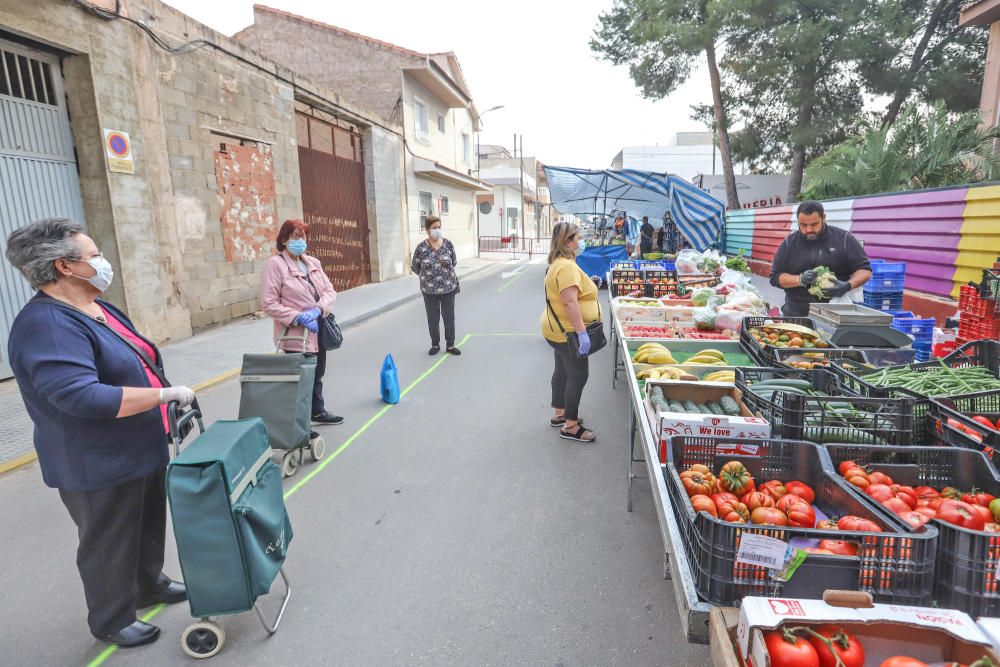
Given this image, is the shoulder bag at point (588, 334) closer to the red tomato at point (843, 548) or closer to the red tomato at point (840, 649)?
the red tomato at point (843, 548)

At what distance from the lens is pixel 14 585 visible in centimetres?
310

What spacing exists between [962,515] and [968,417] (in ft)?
2.71

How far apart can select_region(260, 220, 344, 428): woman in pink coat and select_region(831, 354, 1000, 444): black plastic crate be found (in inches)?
158

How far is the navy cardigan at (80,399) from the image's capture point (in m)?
2.15

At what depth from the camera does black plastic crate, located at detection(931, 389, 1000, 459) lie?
2434mm

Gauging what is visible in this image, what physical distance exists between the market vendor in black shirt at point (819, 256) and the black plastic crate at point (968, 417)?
2208 mm

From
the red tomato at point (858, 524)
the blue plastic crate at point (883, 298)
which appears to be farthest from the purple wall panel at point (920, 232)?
the red tomato at point (858, 524)

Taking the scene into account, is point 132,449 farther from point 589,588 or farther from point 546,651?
point 589,588

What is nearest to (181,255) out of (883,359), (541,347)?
(541,347)

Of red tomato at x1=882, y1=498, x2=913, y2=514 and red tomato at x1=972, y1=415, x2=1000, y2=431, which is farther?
red tomato at x1=972, y1=415, x2=1000, y2=431

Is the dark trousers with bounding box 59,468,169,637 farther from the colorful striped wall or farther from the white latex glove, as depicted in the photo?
the colorful striped wall

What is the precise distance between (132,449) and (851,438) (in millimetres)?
3360

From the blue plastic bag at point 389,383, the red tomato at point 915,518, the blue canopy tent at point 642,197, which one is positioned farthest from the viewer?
the blue canopy tent at point 642,197

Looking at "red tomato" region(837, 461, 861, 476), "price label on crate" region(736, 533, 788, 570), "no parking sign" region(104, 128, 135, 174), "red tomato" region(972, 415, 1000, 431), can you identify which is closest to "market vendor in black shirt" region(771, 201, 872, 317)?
"red tomato" region(972, 415, 1000, 431)
